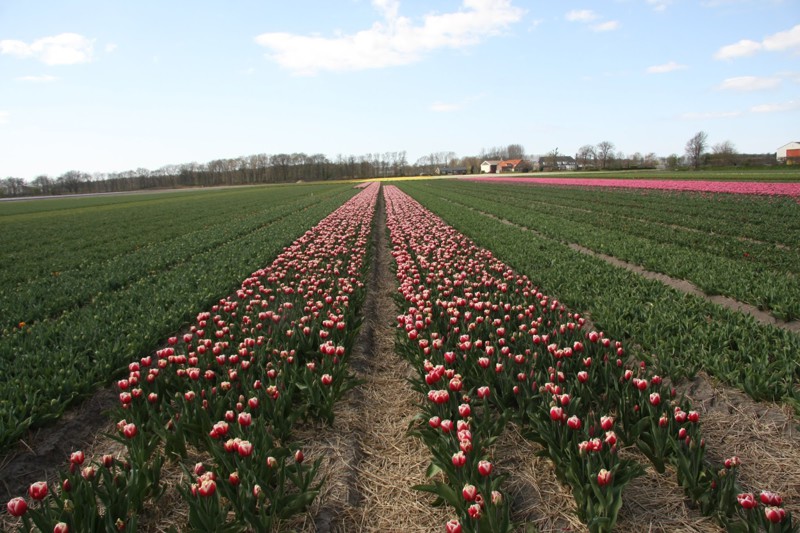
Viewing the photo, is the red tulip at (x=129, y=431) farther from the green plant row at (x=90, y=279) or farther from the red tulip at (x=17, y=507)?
the green plant row at (x=90, y=279)

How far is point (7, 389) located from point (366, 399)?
11.2ft

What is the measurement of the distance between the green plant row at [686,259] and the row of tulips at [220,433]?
6.18 metres

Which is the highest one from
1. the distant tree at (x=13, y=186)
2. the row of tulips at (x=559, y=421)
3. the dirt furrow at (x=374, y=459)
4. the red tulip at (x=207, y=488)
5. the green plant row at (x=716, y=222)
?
the distant tree at (x=13, y=186)

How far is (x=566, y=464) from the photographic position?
10.0ft

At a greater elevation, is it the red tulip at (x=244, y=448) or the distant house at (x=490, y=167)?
the distant house at (x=490, y=167)

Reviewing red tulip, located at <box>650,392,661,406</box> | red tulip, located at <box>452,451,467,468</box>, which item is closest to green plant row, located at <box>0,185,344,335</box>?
red tulip, located at <box>452,451,467,468</box>

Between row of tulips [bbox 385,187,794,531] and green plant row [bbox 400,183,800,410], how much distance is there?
0.66m

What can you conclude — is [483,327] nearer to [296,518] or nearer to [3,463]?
[296,518]

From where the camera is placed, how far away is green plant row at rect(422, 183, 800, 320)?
684 cm

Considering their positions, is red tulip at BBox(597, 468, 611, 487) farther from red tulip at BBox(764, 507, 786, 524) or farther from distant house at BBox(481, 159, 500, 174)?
distant house at BBox(481, 159, 500, 174)

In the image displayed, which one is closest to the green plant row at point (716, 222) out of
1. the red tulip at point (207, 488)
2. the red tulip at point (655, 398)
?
the red tulip at point (655, 398)

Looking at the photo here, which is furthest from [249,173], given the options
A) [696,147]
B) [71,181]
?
[696,147]

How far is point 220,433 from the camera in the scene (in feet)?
10.4

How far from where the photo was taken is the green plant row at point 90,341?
4121 mm
